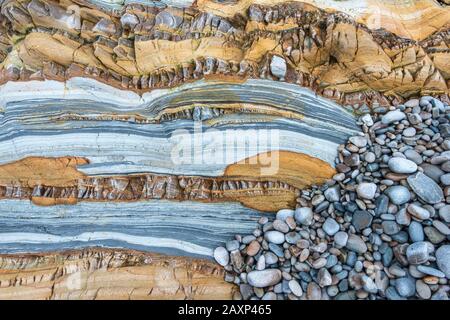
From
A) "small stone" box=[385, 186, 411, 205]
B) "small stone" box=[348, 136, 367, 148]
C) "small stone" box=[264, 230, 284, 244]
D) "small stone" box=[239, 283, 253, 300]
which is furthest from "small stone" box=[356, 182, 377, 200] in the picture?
"small stone" box=[239, 283, 253, 300]

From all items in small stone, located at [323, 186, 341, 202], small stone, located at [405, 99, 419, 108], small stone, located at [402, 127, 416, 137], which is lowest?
small stone, located at [323, 186, 341, 202]

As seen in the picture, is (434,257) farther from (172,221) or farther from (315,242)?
(172,221)

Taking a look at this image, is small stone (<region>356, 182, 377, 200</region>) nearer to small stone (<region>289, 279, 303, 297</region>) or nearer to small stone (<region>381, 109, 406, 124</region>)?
small stone (<region>381, 109, 406, 124</region>)

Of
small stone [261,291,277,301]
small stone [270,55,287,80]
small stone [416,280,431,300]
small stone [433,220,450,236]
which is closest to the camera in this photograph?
small stone [416,280,431,300]

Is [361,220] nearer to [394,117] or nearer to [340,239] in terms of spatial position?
[340,239]

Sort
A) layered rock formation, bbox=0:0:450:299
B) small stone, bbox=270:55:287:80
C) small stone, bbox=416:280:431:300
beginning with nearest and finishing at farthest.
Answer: small stone, bbox=416:280:431:300
layered rock formation, bbox=0:0:450:299
small stone, bbox=270:55:287:80

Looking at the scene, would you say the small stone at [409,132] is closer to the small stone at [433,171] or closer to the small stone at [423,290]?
the small stone at [433,171]

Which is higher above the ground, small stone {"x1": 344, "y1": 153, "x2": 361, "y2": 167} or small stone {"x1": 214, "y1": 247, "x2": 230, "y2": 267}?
small stone {"x1": 344, "y1": 153, "x2": 361, "y2": 167}
